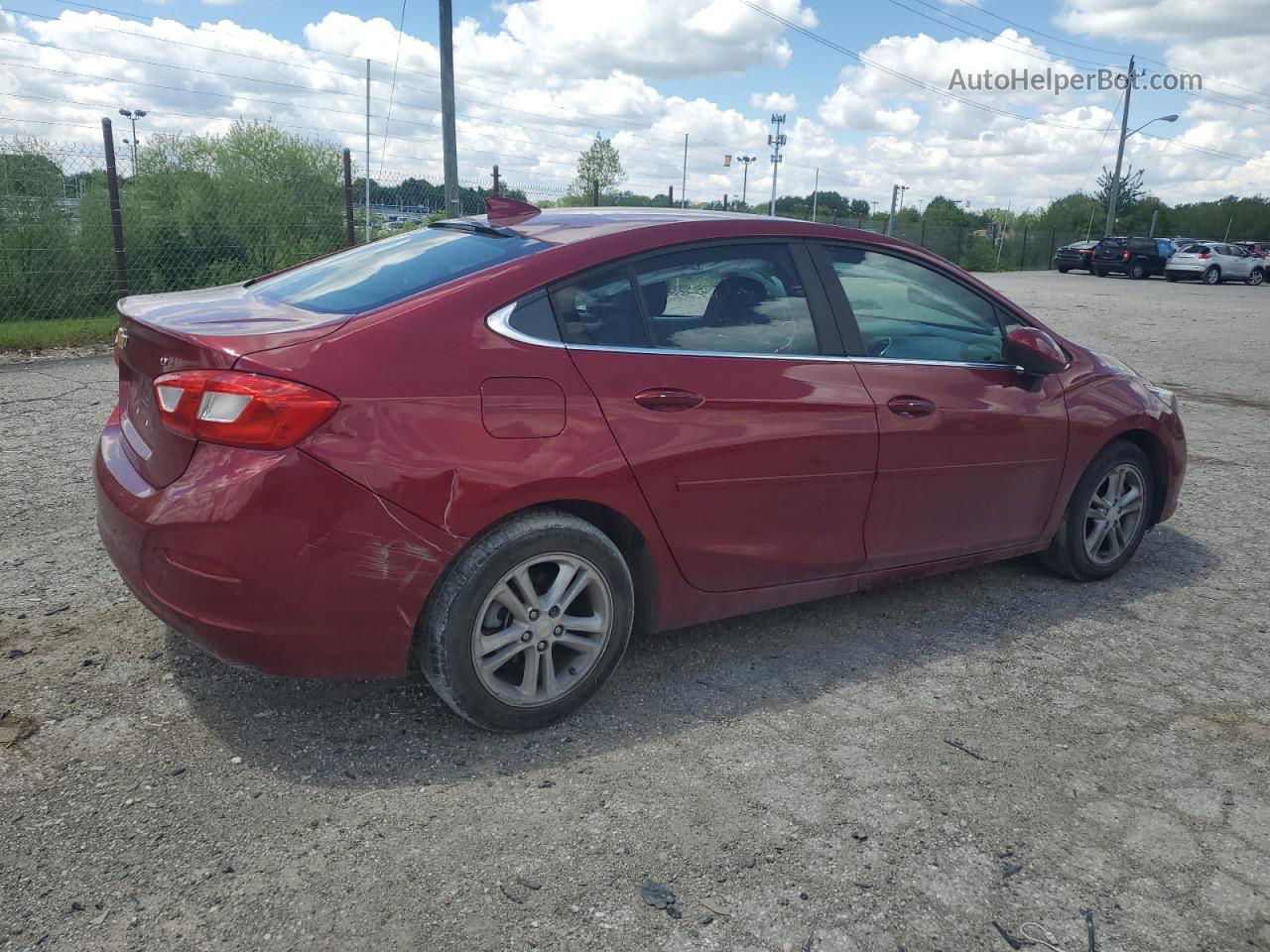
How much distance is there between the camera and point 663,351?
3279 millimetres

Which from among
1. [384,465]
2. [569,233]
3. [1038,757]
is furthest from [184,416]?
[1038,757]

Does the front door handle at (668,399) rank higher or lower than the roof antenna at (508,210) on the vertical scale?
lower

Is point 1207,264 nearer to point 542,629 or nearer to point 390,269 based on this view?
point 390,269

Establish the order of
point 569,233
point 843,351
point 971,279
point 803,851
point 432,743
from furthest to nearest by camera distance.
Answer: point 971,279 → point 843,351 → point 569,233 → point 432,743 → point 803,851

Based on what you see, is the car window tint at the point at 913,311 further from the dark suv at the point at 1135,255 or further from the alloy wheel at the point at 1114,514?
the dark suv at the point at 1135,255

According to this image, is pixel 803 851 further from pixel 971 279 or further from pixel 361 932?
pixel 971 279

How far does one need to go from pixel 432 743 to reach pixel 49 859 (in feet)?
3.33

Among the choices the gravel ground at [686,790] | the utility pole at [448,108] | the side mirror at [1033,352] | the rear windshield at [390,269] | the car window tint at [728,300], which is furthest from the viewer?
the utility pole at [448,108]

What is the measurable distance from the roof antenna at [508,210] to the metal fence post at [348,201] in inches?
436

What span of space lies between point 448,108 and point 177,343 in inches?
472

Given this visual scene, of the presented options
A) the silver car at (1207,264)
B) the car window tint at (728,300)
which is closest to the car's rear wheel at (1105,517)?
the car window tint at (728,300)

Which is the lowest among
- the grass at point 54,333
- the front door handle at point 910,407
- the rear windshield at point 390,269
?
the grass at point 54,333

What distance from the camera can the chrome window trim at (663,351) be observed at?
3004 mm

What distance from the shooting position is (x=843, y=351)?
145 inches
